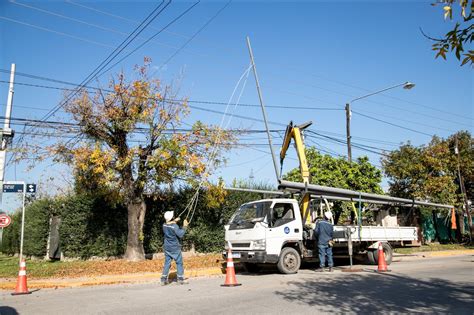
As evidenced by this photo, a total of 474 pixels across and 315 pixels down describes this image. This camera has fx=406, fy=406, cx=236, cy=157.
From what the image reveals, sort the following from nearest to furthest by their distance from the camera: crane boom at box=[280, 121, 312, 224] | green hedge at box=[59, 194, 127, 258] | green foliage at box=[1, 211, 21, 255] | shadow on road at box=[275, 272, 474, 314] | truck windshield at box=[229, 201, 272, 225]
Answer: shadow on road at box=[275, 272, 474, 314]
truck windshield at box=[229, 201, 272, 225]
crane boom at box=[280, 121, 312, 224]
green hedge at box=[59, 194, 127, 258]
green foliage at box=[1, 211, 21, 255]

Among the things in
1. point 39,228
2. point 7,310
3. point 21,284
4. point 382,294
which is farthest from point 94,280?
point 39,228

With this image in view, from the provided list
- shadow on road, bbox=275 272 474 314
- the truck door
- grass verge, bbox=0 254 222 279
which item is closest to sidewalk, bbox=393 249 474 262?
the truck door

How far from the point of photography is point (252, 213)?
13.2 meters

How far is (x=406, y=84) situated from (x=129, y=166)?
14.0m

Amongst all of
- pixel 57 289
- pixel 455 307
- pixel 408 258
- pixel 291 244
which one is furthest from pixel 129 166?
pixel 408 258

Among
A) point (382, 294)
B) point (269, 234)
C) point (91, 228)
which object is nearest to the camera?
point (382, 294)

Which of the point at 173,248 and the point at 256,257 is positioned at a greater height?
the point at 173,248

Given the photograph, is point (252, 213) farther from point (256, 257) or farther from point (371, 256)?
point (371, 256)

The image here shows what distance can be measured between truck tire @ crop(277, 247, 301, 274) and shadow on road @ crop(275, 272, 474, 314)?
1226mm

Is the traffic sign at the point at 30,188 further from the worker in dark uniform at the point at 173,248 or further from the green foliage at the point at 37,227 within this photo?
the worker in dark uniform at the point at 173,248

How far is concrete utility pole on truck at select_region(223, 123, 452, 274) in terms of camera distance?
1211 cm

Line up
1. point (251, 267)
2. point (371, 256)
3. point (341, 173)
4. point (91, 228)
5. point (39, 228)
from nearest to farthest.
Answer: point (251, 267) → point (371, 256) → point (91, 228) → point (39, 228) → point (341, 173)

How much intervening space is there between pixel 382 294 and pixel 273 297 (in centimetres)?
239

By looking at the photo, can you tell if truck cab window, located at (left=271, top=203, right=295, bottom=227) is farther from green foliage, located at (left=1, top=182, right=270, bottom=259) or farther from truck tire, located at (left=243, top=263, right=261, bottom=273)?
green foliage, located at (left=1, top=182, right=270, bottom=259)
